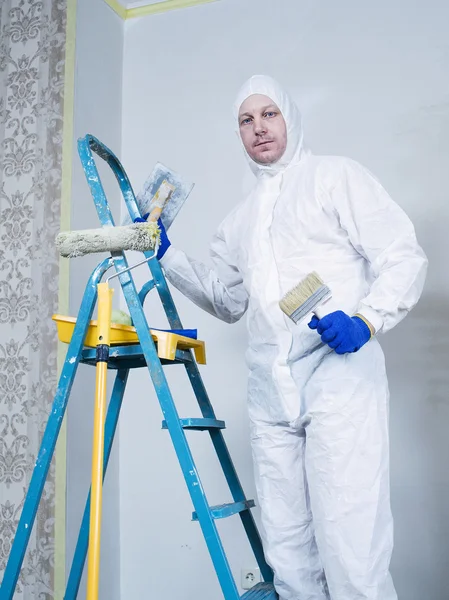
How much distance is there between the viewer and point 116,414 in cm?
175

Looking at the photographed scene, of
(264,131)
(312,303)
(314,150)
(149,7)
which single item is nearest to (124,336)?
(312,303)

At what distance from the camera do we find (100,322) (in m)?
1.51

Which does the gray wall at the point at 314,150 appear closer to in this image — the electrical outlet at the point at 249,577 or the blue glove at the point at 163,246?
the electrical outlet at the point at 249,577

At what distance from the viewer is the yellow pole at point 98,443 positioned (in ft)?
4.47

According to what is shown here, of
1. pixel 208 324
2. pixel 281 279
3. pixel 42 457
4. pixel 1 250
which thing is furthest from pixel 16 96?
pixel 42 457

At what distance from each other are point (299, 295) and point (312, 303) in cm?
3

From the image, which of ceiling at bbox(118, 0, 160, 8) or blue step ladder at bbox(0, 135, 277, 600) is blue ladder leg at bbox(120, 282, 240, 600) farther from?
ceiling at bbox(118, 0, 160, 8)

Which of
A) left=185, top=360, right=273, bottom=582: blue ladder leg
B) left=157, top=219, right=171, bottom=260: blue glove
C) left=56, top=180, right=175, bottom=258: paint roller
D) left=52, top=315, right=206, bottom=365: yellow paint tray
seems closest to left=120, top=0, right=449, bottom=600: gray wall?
left=185, top=360, right=273, bottom=582: blue ladder leg

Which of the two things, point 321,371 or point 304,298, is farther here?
point 321,371

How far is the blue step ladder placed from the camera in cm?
148

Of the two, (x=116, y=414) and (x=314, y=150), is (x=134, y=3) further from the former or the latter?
(x=116, y=414)

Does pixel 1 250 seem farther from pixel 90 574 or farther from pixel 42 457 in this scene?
pixel 90 574

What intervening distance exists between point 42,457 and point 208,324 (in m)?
1.19

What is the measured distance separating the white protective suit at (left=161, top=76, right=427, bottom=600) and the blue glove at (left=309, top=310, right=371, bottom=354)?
6cm
